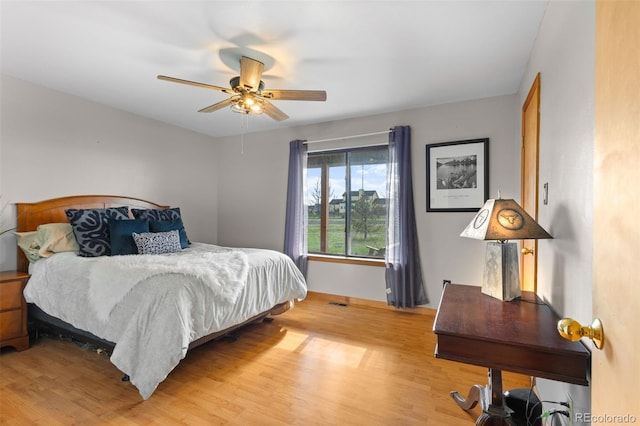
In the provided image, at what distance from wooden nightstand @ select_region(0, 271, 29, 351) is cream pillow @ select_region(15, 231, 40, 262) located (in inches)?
7.8

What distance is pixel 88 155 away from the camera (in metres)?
3.32

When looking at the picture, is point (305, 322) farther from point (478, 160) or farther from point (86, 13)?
point (86, 13)

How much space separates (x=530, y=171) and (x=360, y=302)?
242 centimetres

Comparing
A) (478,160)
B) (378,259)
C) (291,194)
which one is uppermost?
(478,160)

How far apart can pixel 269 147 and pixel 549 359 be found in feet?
13.4

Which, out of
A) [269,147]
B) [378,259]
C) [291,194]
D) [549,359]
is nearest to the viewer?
[549,359]

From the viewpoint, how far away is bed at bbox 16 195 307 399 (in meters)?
1.85

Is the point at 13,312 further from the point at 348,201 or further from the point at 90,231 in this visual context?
the point at 348,201

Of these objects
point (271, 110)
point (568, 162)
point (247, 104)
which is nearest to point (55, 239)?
point (247, 104)

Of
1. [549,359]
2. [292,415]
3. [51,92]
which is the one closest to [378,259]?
[292,415]

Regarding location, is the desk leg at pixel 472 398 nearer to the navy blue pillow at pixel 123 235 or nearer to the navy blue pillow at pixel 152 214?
the navy blue pillow at pixel 123 235

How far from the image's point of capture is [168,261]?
245cm
